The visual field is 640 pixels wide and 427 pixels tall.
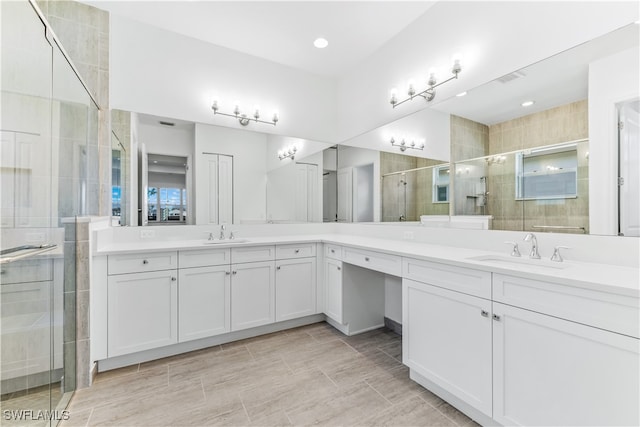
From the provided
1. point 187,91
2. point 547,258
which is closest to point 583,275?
point 547,258

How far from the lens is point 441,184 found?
2.42 m

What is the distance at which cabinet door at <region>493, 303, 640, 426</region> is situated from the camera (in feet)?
3.37

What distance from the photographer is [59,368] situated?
1.70 meters

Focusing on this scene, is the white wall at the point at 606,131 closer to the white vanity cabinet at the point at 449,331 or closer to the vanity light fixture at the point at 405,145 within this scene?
the white vanity cabinet at the point at 449,331

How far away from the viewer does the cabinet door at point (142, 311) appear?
6.84 feet

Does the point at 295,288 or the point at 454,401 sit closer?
the point at 454,401

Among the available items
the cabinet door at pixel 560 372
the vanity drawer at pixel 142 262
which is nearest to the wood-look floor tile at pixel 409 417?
the cabinet door at pixel 560 372

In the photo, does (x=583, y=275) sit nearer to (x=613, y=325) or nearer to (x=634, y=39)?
(x=613, y=325)

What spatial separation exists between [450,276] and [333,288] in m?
1.40

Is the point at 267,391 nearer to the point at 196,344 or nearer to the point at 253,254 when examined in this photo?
the point at 196,344

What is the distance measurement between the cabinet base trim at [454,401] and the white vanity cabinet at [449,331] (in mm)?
92

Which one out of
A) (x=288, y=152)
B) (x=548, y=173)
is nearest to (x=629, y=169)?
(x=548, y=173)

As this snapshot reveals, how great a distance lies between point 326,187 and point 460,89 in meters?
1.88

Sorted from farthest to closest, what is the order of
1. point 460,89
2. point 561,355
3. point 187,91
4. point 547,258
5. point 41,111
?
1. point 187,91
2. point 460,89
3. point 547,258
4. point 41,111
5. point 561,355
